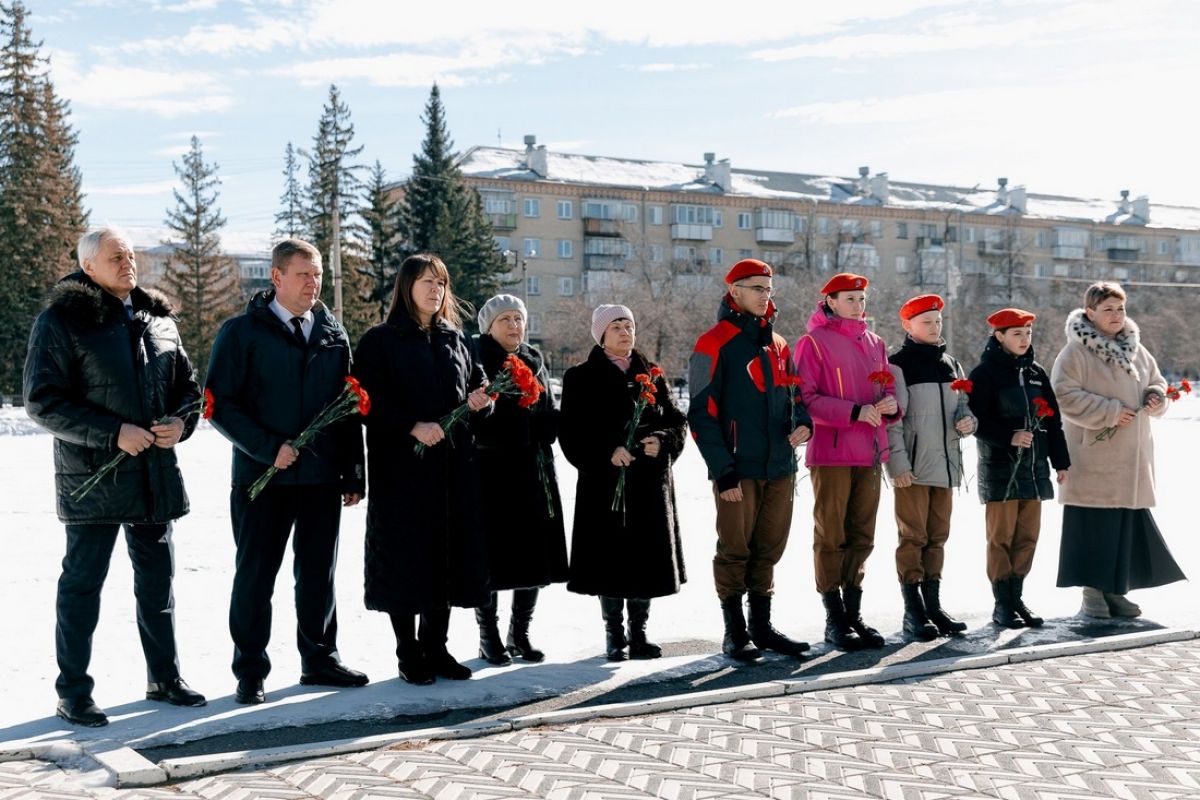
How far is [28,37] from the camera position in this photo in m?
54.8

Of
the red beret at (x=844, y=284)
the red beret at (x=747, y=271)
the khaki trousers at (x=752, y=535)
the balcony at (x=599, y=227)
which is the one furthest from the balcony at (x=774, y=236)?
the khaki trousers at (x=752, y=535)

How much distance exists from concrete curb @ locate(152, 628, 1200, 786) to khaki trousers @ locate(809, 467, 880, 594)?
0.79m

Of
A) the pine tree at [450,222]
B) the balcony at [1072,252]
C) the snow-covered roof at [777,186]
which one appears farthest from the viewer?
the balcony at [1072,252]

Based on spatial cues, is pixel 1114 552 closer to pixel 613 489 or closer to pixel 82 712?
pixel 613 489

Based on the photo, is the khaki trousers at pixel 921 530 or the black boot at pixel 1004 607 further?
A: the black boot at pixel 1004 607

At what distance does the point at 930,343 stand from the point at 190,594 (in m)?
5.13

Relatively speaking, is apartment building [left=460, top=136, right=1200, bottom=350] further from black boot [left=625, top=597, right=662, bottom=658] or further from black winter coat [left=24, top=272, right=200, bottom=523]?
black winter coat [left=24, top=272, right=200, bottom=523]

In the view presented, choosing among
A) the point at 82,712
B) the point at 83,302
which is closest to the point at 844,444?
the point at 83,302

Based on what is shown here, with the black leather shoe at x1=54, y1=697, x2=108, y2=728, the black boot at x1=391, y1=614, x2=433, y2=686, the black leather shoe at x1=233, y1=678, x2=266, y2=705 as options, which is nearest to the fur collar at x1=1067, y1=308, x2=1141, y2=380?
the black boot at x1=391, y1=614, x2=433, y2=686

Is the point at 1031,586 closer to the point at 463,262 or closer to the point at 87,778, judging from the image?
the point at 87,778

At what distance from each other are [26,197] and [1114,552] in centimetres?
5099

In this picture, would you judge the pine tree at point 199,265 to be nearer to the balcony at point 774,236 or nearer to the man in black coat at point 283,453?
the balcony at point 774,236

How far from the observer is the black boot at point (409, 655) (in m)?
6.50

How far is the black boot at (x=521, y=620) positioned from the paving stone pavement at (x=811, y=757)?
4.87ft
